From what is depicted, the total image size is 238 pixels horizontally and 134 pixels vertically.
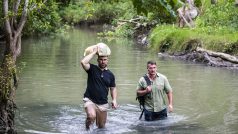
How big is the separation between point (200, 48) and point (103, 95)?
14258 mm

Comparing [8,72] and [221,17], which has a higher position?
[221,17]

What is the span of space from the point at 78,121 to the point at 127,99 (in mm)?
3084

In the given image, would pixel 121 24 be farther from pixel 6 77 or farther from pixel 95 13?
pixel 6 77

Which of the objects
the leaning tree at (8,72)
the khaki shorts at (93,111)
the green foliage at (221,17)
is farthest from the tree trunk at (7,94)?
the green foliage at (221,17)

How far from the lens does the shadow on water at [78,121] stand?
9984mm

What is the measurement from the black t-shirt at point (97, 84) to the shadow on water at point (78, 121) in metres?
0.80

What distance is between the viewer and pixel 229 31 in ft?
77.7

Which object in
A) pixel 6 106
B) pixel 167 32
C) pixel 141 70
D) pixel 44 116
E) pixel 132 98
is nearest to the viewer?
pixel 6 106

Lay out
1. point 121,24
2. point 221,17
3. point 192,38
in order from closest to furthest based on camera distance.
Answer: point 192,38, point 221,17, point 121,24

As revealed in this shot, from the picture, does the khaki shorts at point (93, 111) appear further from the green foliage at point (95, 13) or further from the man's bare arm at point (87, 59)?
the green foliage at point (95, 13)

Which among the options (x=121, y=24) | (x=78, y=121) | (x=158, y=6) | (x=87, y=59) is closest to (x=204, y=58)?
(x=78, y=121)

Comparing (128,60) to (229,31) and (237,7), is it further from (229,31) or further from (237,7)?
(237,7)

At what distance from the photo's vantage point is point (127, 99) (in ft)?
45.5

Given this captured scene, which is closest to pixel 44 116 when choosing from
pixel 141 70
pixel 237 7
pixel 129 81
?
pixel 129 81
